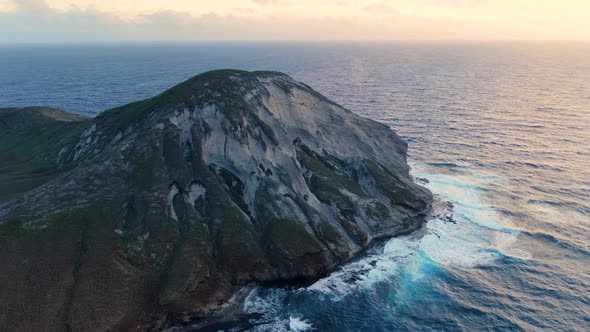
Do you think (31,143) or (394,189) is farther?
(31,143)

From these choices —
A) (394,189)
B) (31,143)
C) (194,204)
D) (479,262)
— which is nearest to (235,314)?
(194,204)

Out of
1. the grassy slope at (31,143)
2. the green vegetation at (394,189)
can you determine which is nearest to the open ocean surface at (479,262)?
the green vegetation at (394,189)

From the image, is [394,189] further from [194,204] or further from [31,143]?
[31,143]

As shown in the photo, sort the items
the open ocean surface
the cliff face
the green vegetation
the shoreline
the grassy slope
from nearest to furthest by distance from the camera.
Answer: the shoreline
the open ocean surface
the cliff face
the green vegetation
the grassy slope

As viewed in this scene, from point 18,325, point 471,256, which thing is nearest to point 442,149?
point 471,256

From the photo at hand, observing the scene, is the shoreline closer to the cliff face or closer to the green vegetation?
the cliff face

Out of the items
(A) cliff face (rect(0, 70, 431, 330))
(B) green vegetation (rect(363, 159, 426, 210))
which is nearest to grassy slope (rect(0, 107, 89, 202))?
(A) cliff face (rect(0, 70, 431, 330))

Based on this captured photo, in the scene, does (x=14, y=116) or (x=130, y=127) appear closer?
(x=130, y=127)

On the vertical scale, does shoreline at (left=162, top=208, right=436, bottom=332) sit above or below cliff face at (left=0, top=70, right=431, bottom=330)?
below

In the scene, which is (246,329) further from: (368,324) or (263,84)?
(263,84)
